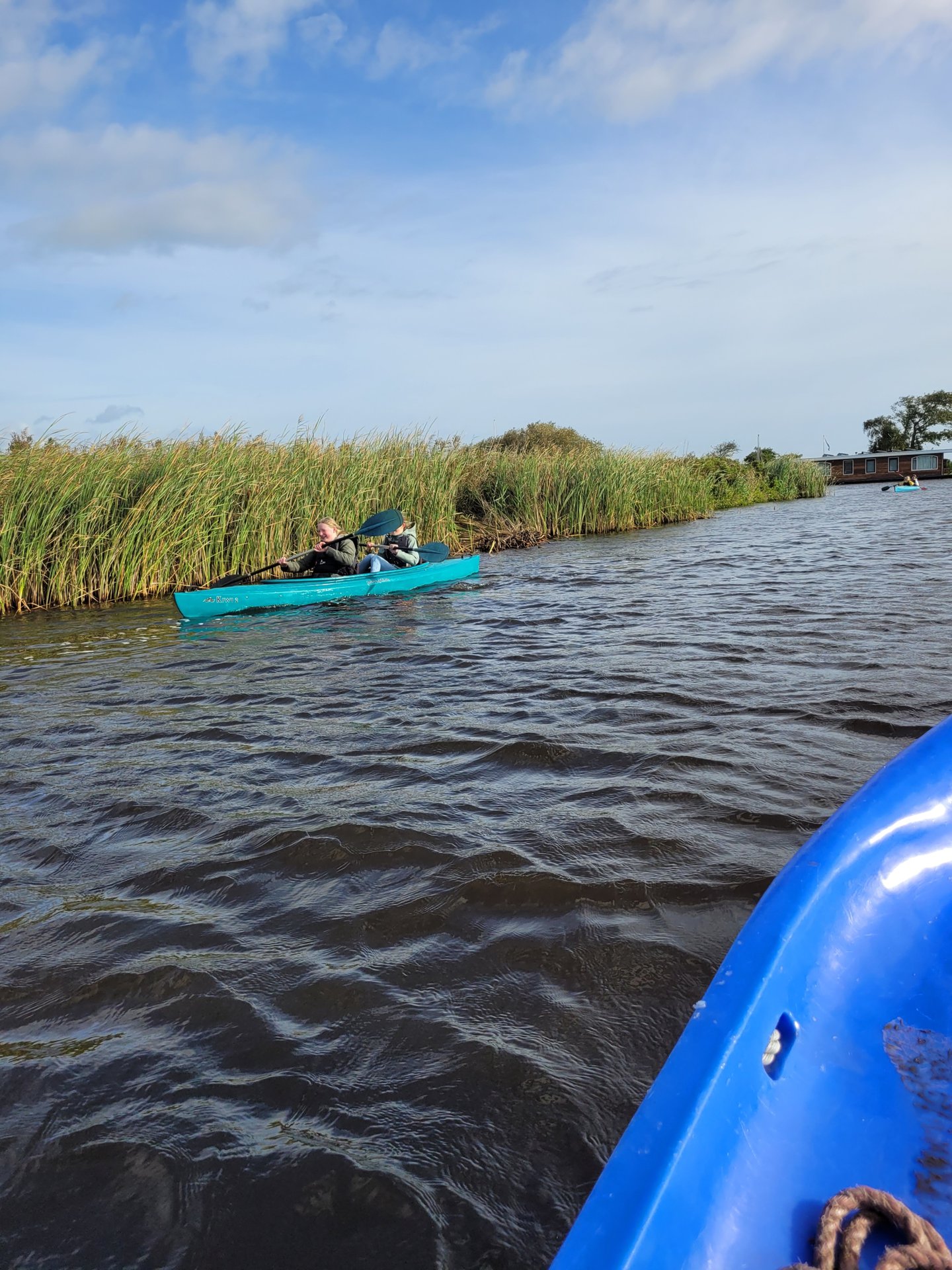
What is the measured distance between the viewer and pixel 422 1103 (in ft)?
6.45

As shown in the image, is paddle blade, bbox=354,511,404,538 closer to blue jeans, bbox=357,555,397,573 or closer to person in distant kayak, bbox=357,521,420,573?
person in distant kayak, bbox=357,521,420,573

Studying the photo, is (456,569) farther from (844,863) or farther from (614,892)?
(844,863)

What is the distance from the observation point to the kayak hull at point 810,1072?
3.45 ft

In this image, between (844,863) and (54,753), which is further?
(54,753)

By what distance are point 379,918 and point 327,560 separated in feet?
24.8

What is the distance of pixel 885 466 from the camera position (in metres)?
53.7

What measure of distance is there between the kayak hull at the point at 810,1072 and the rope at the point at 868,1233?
1.4 inches

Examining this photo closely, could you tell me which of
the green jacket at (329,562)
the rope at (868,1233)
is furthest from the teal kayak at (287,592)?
the rope at (868,1233)

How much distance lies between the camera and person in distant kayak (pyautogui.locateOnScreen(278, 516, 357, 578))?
32.6 feet

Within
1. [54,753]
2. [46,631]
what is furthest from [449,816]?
[46,631]

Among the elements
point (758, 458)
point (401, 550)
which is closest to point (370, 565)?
point (401, 550)

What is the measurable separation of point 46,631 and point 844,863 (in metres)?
8.93

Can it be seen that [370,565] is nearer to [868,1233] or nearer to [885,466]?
[868,1233]

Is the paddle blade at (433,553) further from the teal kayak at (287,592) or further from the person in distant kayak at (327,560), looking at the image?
the person in distant kayak at (327,560)
